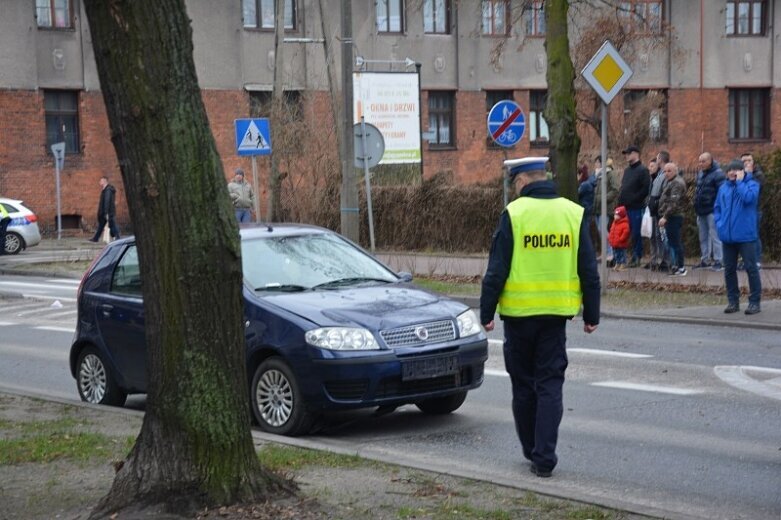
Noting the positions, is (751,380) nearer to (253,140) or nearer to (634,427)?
(634,427)

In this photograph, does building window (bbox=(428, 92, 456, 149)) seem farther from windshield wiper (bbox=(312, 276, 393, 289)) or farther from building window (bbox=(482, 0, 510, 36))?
windshield wiper (bbox=(312, 276, 393, 289))

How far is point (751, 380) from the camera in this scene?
11.8 meters

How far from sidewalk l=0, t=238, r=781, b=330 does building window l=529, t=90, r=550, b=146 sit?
64.6ft

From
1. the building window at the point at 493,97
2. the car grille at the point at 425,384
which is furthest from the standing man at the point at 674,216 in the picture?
the building window at the point at 493,97

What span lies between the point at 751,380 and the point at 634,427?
2.43 m

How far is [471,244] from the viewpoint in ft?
98.4

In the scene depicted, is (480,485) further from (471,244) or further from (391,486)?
(471,244)

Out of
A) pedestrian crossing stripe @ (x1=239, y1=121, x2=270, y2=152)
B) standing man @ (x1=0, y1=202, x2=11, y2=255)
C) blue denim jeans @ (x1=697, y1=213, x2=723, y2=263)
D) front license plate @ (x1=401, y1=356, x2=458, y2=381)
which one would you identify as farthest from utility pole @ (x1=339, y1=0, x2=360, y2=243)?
standing man @ (x1=0, y1=202, x2=11, y2=255)

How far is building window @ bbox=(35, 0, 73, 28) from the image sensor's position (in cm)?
4306

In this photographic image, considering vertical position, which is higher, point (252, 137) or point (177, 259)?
point (252, 137)

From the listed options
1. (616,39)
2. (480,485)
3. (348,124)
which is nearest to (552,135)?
(348,124)

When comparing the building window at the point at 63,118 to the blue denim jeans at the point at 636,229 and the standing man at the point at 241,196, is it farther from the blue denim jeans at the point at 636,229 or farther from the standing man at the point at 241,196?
the blue denim jeans at the point at 636,229

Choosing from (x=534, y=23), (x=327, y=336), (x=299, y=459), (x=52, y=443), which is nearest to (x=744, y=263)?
(x=327, y=336)

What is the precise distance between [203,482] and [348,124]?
15.6m
